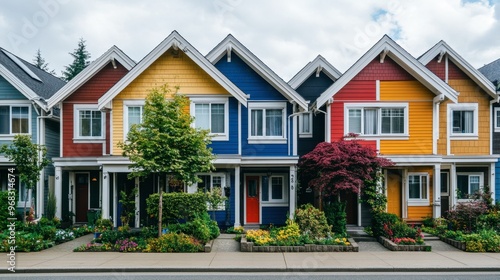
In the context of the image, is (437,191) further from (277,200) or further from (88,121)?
(88,121)

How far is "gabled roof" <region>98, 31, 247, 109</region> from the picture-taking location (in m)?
17.5

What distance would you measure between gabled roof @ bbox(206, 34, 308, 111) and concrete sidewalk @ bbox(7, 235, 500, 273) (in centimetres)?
723

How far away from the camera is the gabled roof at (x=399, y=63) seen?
707 inches

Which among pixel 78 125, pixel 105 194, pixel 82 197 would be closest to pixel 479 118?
pixel 105 194

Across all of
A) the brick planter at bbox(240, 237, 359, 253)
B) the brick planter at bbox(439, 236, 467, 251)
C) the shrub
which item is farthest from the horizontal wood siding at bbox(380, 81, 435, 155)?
the brick planter at bbox(240, 237, 359, 253)

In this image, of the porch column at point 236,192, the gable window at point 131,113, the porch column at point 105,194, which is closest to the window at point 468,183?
the porch column at point 236,192

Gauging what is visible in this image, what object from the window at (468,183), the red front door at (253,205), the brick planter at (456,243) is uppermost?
the window at (468,183)

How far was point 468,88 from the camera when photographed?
19.7 meters

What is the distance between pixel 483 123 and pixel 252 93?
11.0 meters

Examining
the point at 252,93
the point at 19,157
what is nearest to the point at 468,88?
the point at 252,93

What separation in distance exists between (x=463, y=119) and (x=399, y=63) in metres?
4.33

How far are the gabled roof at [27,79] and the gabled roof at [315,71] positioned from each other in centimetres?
1187

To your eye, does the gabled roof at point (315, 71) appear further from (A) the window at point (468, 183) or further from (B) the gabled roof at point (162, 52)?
(A) the window at point (468, 183)

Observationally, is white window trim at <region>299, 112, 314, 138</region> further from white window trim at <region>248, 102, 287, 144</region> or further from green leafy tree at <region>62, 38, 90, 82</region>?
green leafy tree at <region>62, 38, 90, 82</region>
